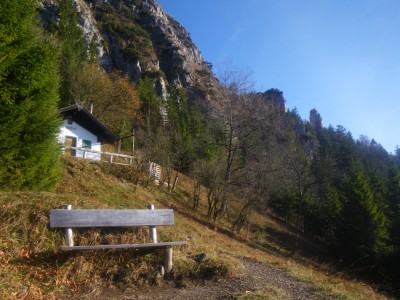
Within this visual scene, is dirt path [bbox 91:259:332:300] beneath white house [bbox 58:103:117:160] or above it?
beneath

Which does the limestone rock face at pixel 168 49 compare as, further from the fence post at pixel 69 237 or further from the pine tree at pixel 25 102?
the fence post at pixel 69 237

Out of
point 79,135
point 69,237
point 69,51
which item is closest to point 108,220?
point 69,237

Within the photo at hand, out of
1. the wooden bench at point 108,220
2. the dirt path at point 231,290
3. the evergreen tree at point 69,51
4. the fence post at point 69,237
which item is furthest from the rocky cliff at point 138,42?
the fence post at point 69,237

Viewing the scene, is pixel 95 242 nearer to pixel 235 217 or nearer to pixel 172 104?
pixel 235 217

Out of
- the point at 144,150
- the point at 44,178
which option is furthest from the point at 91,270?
the point at 144,150

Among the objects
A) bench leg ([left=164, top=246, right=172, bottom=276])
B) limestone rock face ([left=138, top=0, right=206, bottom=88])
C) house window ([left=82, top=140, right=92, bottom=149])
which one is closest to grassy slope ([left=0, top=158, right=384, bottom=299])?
bench leg ([left=164, top=246, right=172, bottom=276])

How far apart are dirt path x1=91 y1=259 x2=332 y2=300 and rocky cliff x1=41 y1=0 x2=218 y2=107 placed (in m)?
49.9

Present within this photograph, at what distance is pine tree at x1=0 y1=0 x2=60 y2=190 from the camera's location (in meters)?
8.50

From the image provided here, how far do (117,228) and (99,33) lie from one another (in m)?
68.2

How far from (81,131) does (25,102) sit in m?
16.6

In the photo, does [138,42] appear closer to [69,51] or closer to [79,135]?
[69,51]

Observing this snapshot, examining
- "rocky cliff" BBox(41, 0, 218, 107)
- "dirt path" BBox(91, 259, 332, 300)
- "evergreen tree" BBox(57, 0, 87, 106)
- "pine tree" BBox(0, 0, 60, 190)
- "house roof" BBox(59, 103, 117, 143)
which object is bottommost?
"dirt path" BBox(91, 259, 332, 300)

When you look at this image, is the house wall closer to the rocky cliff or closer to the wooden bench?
the wooden bench

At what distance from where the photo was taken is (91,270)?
18.2 feet
